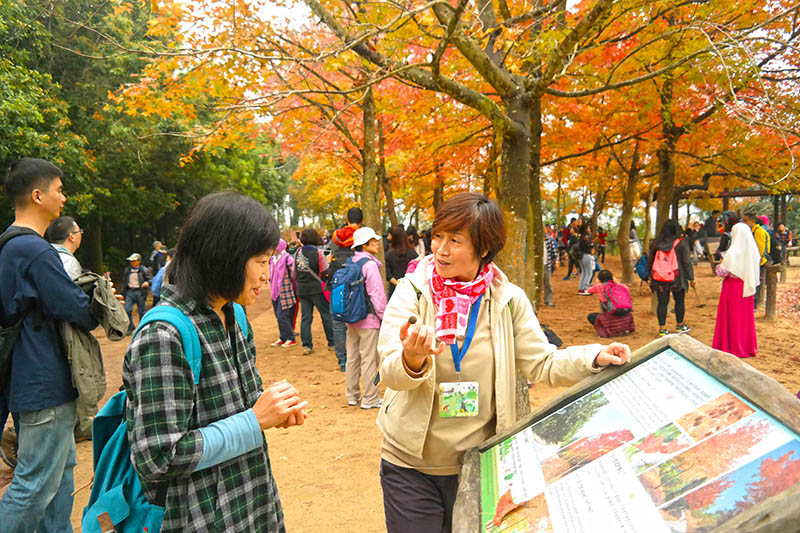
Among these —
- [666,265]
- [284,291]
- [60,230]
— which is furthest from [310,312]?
[666,265]

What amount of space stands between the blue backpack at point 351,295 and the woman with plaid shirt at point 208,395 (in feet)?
12.3

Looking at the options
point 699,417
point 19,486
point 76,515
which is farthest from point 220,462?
point 76,515

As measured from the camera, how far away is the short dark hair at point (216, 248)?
1.53 metres

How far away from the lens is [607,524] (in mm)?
1089

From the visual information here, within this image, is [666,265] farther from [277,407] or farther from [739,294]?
[277,407]

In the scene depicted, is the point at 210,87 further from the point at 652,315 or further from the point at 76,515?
the point at 652,315

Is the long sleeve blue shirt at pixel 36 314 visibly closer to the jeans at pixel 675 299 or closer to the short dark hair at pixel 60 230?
the short dark hair at pixel 60 230

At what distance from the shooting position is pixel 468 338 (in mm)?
1927

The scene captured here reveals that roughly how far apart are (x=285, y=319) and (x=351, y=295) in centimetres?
367

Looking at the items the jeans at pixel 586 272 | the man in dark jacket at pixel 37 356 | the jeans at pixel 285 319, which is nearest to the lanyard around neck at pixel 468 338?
the man in dark jacket at pixel 37 356

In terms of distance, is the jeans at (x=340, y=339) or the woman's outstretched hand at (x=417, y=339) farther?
the jeans at (x=340, y=339)

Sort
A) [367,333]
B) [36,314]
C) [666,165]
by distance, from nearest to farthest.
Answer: [36,314], [367,333], [666,165]

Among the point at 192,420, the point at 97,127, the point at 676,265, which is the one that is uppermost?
A: the point at 97,127

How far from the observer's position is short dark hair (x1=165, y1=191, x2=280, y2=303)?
1530 millimetres
